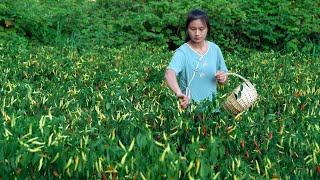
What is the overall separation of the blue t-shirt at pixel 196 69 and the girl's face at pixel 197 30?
104mm

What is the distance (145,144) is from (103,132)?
78 centimetres

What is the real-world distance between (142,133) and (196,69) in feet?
4.10

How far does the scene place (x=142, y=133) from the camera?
11.1ft

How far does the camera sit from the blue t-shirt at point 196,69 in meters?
4.45

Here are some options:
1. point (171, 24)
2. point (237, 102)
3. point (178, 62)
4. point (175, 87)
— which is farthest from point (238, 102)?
Result: point (171, 24)

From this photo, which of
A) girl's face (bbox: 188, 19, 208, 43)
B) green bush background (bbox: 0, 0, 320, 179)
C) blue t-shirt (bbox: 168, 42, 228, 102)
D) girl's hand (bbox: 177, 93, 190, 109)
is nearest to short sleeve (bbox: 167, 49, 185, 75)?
blue t-shirt (bbox: 168, 42, 228, 102)

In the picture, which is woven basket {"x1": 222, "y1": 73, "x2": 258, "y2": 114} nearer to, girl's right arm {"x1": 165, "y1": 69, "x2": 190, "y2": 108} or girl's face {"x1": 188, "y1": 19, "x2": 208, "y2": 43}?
girl's right arm {"x1": 165, "y1": 69, "x2": 190, "y2": 108}

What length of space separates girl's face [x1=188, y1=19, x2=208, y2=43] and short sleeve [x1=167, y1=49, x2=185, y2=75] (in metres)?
0.15

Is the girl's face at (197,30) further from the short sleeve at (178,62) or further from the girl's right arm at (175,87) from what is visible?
the girl's right arm at (175,87)

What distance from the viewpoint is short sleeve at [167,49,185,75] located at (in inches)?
172

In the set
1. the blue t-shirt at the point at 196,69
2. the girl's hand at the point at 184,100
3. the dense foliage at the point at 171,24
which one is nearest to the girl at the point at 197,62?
the blue t-shirt at the point at 196,69

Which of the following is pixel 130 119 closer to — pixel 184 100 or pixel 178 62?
pixel 184 100

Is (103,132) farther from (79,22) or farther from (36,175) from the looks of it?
(79,22)

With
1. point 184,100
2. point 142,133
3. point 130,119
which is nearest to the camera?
point 142,133
